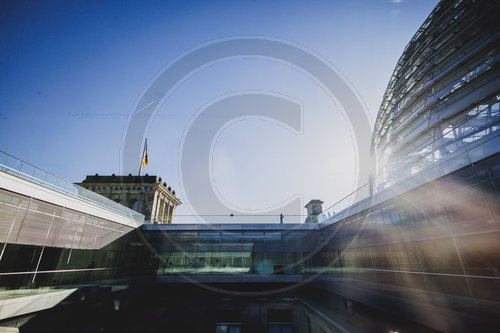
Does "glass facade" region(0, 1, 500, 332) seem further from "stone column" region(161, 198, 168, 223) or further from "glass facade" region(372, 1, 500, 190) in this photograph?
"stone column" region(161, 198, 168, 223)

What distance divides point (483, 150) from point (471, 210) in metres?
2.25

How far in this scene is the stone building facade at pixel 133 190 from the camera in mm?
37312

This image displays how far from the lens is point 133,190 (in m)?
37.9

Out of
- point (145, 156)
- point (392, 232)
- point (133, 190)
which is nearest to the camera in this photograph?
point (392, 232)

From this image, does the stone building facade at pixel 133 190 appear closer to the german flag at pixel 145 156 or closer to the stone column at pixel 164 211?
the stone column at pixel 164 211

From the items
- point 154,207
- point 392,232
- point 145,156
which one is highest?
point 145,156

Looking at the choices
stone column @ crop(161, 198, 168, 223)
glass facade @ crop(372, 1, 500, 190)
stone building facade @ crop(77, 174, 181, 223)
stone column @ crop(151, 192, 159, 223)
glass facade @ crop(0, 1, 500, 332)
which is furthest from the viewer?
stone column @ crop(161, 198, 168, 223)

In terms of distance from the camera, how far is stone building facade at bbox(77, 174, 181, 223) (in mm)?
37312

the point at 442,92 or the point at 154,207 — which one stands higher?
the point at 442,92

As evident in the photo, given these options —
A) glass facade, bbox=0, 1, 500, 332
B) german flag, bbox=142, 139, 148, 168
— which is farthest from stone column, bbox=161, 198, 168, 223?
glass facade, bbox=0, 1, 500, 332

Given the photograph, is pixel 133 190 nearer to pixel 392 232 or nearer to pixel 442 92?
pixel 392 232

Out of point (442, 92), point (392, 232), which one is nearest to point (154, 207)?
point (392, 232)

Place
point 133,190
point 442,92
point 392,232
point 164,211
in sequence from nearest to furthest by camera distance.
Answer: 1. point 392,232
2. point 442,92
3. point 133,190
4. point 164,211

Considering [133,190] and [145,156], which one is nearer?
[145,156]
